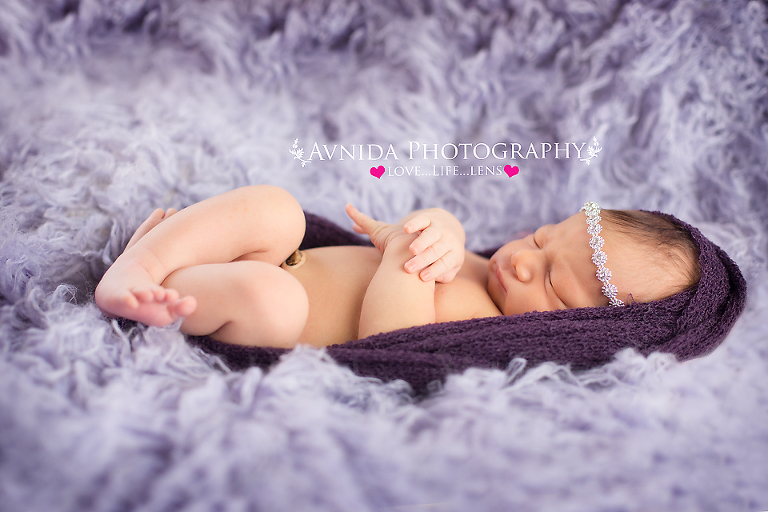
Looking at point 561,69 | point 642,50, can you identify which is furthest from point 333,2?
point 642,50

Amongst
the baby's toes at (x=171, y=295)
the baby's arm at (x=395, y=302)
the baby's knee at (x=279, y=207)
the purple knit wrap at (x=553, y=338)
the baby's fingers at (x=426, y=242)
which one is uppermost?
the baby's knee at (x=279, y=207)

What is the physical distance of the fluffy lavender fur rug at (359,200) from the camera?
529 mm

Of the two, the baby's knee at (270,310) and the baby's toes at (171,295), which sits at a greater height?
the baby's toes at (171,295)

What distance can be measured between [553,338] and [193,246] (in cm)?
65

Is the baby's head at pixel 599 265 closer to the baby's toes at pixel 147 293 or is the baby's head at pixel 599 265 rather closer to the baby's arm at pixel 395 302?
the baby's arm at pixel 395 302

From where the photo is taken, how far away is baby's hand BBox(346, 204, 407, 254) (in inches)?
38.6

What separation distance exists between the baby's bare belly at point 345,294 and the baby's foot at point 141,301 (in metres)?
0.26

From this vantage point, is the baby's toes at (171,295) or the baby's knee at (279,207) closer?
the baby's toes at (171,295)

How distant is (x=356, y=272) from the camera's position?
952 millimetres

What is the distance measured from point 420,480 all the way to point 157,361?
41 cm

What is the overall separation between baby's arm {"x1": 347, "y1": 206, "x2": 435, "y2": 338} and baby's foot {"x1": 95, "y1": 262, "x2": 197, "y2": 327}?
30 centimetres

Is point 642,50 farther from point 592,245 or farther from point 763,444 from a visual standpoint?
point 763,444

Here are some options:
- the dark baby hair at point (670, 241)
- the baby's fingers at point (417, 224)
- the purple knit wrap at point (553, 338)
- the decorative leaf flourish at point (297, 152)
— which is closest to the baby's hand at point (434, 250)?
the baby's fingers at point (417, 224)

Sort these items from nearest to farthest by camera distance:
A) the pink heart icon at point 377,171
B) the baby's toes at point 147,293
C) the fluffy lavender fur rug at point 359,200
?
the fluffy lavender fur rug at point 359,200, the baby's toes at point 147,293, the pink heart icon at point 377,171
